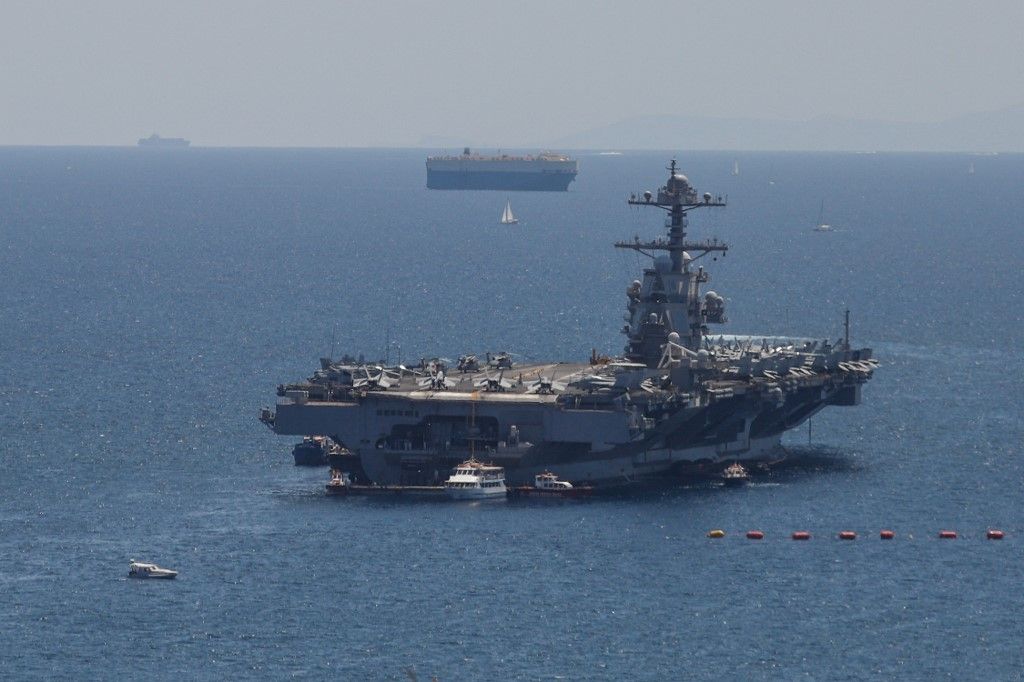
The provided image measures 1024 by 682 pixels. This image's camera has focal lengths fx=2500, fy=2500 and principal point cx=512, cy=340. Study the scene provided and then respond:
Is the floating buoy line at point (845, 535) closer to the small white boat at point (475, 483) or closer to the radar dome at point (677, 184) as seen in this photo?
the small white boat at point (475, 483)

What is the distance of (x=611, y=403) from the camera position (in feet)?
321

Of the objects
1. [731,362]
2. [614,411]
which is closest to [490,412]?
[614,411]

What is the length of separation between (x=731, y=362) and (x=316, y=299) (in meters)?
74.4

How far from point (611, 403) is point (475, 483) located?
21.4 ft

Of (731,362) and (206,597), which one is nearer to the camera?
(206,597)

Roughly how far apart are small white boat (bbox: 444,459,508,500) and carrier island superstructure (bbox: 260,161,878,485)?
1.18 meters

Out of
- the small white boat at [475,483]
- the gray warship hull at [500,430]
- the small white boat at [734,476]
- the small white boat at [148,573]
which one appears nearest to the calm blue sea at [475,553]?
the small white boat at [148,573]

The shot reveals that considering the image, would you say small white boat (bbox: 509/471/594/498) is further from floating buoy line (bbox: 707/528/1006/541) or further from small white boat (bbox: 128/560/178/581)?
small white boat (bbox: 128/560/178/581)

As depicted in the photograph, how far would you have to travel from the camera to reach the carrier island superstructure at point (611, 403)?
98.1 meters

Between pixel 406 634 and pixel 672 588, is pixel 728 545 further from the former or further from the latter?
pixel 406 634

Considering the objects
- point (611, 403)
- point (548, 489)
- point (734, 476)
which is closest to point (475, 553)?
point (548, 489)

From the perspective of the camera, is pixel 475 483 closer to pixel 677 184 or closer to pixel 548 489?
pixel 548 489

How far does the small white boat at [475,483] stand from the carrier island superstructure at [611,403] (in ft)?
3.88

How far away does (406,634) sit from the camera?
75938 mm
